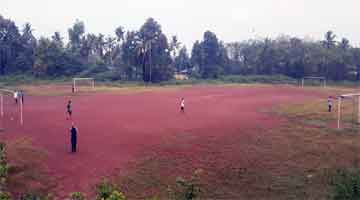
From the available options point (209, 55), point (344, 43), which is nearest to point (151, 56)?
point (209, 55)

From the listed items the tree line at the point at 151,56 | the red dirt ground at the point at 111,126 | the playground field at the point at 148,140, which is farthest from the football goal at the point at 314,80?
the playground field at the point at 148,140

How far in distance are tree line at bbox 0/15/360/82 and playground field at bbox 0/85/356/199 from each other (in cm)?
3584

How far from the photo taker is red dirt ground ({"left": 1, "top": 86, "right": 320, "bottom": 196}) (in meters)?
15.6

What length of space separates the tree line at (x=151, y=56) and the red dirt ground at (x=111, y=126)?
101 feet

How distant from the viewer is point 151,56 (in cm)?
6588

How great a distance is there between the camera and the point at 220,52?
249 feet

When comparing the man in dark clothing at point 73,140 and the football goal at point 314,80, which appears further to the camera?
the football goal at point 314,80

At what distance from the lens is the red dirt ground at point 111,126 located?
15609 millimetres

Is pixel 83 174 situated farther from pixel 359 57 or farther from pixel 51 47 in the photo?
pixel 359 57

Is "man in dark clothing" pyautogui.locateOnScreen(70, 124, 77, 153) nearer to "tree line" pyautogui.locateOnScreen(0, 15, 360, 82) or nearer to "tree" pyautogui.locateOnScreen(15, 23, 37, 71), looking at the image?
"tree line" pyautogui.locateOnScreen(0, 15, 360, 82)

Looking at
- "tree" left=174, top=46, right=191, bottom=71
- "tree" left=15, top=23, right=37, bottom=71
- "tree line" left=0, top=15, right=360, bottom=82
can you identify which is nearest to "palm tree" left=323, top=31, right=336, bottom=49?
"tree line" left=0, top=15, right=360, bottom=82

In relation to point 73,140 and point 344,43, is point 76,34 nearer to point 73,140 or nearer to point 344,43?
point 344,43

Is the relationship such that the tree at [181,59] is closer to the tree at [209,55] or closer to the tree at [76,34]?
the tree at [209,55]

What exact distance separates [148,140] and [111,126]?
172 inches
